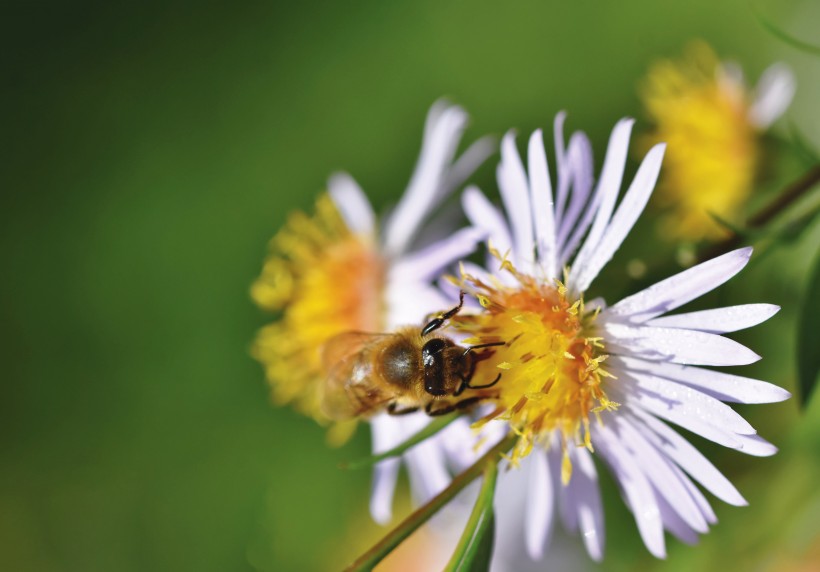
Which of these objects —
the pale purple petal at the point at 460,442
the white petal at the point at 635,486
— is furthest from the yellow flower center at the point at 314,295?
the white petal at the point at 635,486

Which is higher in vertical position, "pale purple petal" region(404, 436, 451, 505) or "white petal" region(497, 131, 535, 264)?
"white petal" region(497, 131, 535, 264)

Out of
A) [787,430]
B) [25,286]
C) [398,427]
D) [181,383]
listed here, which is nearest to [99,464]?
[181,383]

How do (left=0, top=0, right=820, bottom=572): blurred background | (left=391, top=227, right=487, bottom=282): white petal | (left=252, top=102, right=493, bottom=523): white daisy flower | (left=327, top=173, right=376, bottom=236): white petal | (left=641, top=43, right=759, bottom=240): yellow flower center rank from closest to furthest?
(left=391, top=227, right=487, bottom=282): white petal → (left=252, top=102, right=493, bottom=523): white daisy flower → (left=641, top=43, right=759, bottom=240): yellow flower center → (left=327, top=173, right=376, bottom=236): white petal → (left=0, top=0, right=820, bottom=572): blurred background

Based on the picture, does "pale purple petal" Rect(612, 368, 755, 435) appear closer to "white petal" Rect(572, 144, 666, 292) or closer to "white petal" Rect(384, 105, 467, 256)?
"white petal" Rect(572, 144, 666, 292)

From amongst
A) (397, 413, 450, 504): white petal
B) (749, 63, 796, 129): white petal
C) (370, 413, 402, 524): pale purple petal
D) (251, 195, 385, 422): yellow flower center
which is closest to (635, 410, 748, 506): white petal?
(397, 413, 450, 504): white petal

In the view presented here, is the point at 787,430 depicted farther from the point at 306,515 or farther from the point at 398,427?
the point at 306,515

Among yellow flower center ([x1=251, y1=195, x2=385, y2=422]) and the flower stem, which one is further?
yellow flower center ([x1=251, y1=195, x2=385, y2=422])
